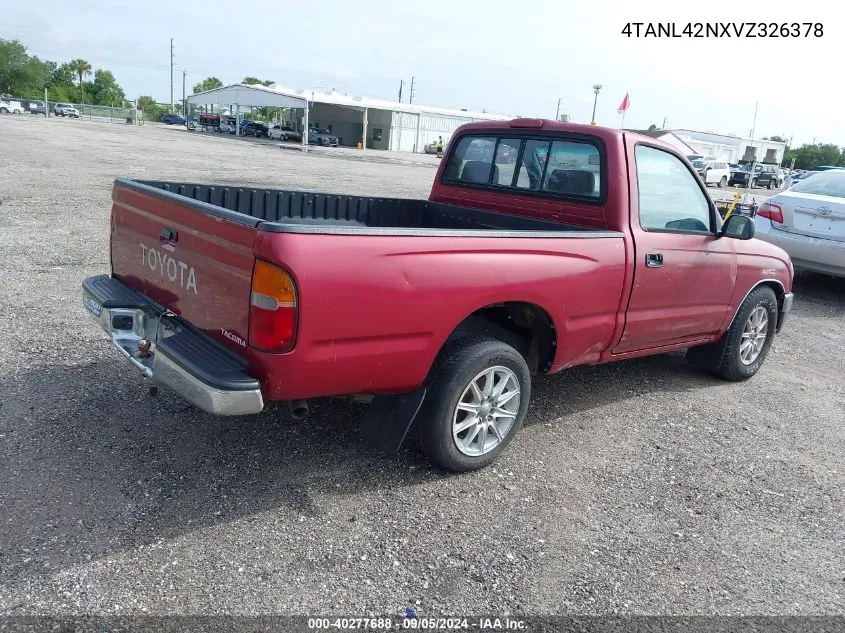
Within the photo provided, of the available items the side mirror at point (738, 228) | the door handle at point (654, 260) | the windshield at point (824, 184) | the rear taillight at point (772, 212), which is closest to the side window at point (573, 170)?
the door handle at point (654, 260)

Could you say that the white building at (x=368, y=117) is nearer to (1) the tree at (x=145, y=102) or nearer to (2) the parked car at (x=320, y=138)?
(2) the parked car at (x=320, y=138)

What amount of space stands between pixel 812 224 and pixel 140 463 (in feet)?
27.7

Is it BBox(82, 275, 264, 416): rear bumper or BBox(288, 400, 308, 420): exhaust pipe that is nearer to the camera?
BBox(82, 275, 264, 416): rear bumper

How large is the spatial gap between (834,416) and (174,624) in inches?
189

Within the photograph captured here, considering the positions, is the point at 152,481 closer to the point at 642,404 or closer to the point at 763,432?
the point at 642,404

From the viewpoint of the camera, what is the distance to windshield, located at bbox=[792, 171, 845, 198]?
930 centimetres

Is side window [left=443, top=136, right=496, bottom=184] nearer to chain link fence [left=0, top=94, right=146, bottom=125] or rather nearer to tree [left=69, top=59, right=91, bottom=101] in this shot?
chain link fence [left=0, top=94, right=146, bottom=125]

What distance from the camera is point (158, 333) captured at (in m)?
3.77

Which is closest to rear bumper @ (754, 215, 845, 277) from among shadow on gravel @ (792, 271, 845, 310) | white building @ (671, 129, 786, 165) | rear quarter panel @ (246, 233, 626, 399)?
shadow on gravel @ (792, 271, 845, 310)

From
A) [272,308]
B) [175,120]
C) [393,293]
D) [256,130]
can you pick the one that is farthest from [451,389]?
[175,120]

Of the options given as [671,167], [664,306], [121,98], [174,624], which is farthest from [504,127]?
[121,98]

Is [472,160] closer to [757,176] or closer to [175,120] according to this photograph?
[757,176]

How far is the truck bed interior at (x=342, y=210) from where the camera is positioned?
463 cm

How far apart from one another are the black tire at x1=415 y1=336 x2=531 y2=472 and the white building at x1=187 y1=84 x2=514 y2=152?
53884 millimetres
